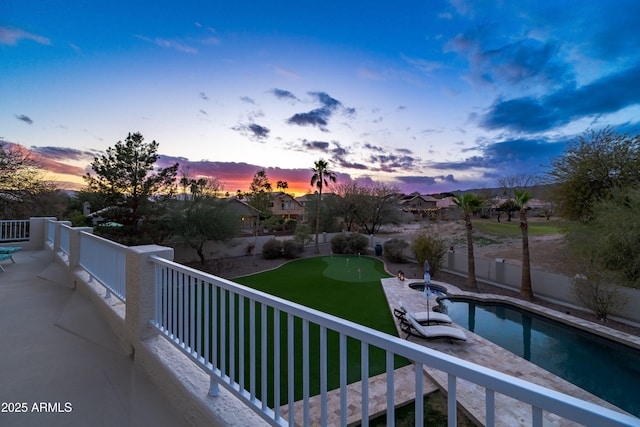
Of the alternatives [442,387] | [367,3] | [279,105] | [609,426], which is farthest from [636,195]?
[279,105]

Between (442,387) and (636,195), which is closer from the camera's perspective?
(442,387)

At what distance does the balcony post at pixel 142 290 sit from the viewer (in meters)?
3.04

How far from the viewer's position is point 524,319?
1027 cm

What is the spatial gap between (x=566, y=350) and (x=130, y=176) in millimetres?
20842

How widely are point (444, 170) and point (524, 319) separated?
815 inches

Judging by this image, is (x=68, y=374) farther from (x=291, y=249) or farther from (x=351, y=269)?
(x=291, y=249)

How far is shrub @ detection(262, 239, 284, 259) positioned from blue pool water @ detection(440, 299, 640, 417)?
11.9m

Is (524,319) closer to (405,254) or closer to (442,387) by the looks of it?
(442,387)

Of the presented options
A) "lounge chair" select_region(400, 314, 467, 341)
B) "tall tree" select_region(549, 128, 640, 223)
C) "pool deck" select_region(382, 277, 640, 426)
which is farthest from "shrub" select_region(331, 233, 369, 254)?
"lounge chair" select_region(400, 314, 467, 341)

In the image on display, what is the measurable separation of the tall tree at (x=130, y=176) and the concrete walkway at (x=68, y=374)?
12959 millimetres

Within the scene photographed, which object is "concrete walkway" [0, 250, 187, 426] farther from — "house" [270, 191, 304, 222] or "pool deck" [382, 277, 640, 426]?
"house" [270, 191, 304, 222]

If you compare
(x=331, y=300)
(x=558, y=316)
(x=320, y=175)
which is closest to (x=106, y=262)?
(x=331, y=300)

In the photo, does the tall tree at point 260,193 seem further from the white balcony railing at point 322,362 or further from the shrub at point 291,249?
the white balcony railing at point 322,362

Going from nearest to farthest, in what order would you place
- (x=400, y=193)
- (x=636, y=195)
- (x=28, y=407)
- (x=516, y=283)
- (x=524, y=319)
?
1. (x=28, y=407)
2. (x=636, y=195)
3. (x=524, y=319)
4. (x=516, y=283)
5. (x=400, y=193)
